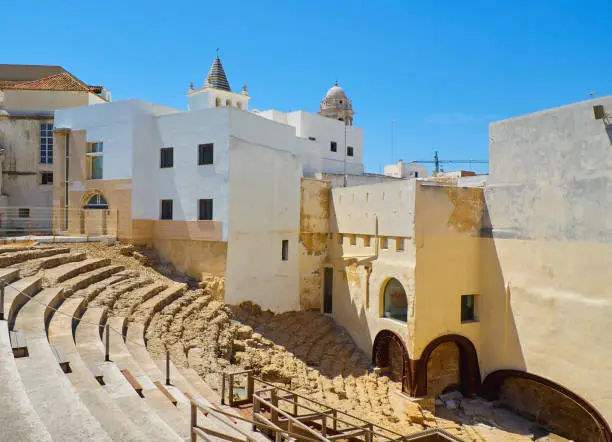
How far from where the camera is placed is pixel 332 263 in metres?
19.6

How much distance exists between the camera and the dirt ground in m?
12.6

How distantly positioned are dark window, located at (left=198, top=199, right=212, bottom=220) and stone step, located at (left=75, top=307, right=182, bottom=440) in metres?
6.47

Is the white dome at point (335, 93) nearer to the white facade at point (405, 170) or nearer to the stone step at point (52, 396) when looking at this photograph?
the white facade at point (405, 170)

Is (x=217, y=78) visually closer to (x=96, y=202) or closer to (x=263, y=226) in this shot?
(x=96, y=202)

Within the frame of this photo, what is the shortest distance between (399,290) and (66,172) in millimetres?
15394

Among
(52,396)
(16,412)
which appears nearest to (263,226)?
(52,396)

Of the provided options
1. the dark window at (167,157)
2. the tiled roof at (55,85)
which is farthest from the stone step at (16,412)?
the tiled roof at (55,85)

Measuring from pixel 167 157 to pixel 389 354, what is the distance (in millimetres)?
11929

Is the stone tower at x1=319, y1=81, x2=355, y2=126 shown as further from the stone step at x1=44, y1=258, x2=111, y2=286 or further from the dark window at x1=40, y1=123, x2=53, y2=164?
the stone step at x1=44, y1=258, x2=111, y2=286

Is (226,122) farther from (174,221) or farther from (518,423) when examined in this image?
(518,423)

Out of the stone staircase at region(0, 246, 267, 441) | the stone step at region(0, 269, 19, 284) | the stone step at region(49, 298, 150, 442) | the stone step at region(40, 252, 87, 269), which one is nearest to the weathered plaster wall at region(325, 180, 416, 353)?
the stone staircase at region(0, 246, 267, 441)

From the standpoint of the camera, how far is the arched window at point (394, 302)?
1670 cm

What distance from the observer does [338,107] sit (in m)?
32.5

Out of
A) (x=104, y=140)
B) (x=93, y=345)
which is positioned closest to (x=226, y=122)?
(x=104, y=140)
